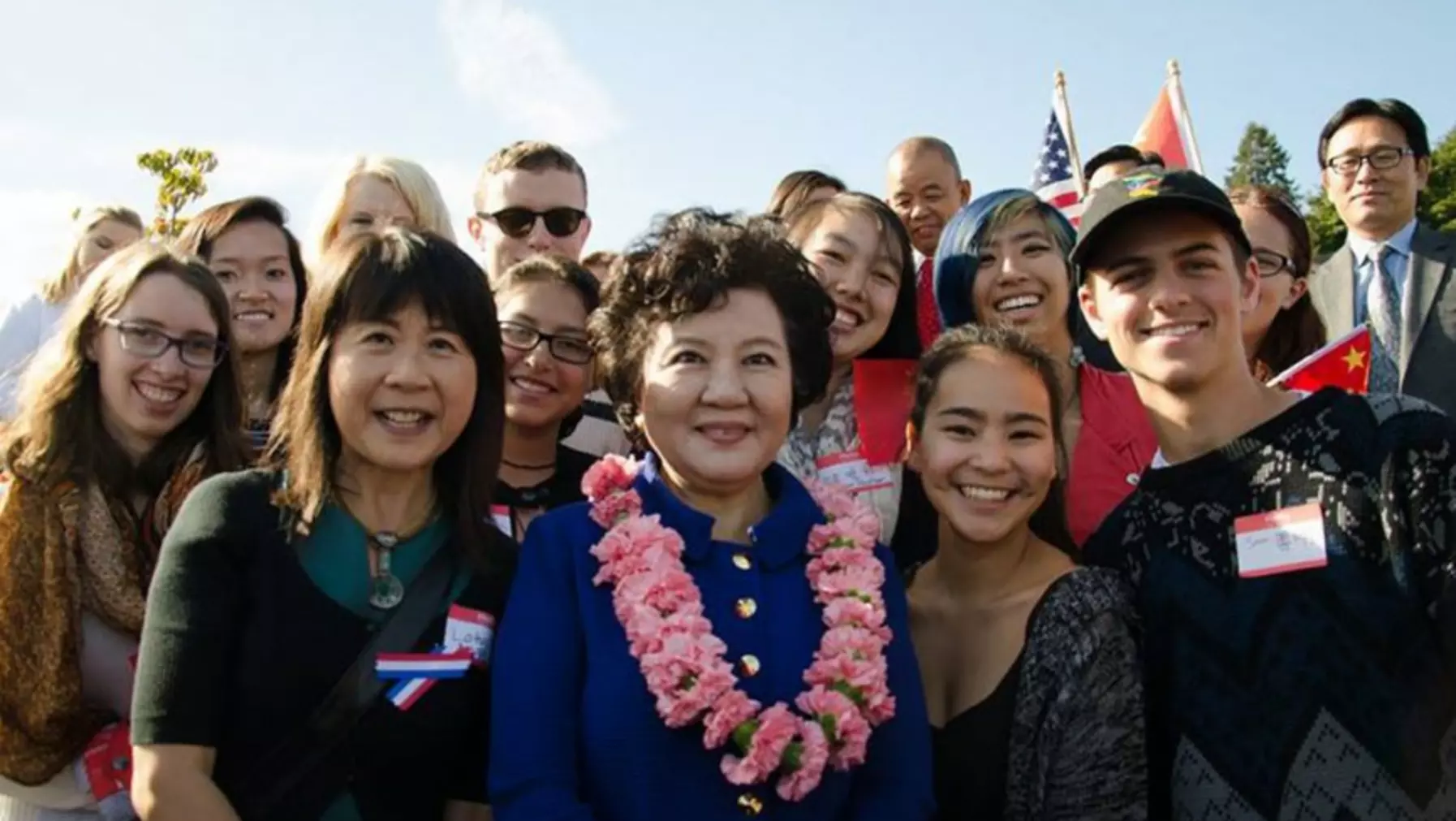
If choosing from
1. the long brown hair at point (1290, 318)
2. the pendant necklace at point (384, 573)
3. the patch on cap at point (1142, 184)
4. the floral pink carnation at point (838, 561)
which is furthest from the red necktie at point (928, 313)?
the pendant necklace at point (384, 573)

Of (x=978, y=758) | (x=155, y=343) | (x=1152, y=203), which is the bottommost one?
(x=978, y=758)

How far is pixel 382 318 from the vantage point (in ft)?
9.89

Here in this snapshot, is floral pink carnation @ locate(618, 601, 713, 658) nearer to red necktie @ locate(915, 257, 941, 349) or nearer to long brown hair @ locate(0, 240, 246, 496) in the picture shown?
long brown hair @ locate(0, 240, 246, 496)

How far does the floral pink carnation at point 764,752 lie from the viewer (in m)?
2.63

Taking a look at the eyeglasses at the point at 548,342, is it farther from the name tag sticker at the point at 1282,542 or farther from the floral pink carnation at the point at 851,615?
the name tag sticker at the point at 1282,542

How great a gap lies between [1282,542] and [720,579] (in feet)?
4.35

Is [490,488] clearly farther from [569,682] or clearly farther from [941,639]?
[941,639]

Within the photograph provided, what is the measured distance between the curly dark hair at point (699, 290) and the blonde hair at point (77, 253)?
459 centimetres

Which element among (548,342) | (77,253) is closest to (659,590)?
(548,342)

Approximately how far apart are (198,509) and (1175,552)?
235 centimetres

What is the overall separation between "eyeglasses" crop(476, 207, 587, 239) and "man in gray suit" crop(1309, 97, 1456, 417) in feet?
13.9

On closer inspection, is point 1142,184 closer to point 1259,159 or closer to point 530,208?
point 530,208

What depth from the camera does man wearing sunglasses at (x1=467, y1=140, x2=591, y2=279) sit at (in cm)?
563

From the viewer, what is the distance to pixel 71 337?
3879 millimetres
